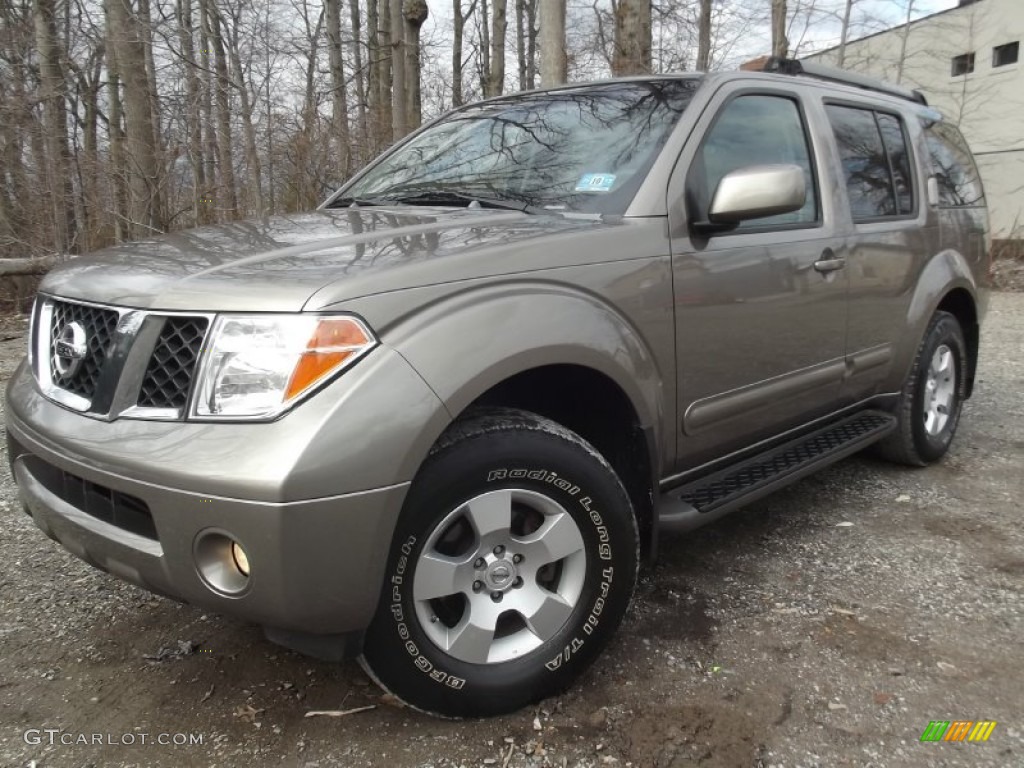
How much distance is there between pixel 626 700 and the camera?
2.24 m

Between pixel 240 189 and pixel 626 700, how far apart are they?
1020cm

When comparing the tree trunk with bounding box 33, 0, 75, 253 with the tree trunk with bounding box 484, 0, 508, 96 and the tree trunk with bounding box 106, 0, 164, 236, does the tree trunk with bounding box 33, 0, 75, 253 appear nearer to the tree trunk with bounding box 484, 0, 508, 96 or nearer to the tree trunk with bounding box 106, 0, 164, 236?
the tree trunk with bounding box 106, 0, 164, 236

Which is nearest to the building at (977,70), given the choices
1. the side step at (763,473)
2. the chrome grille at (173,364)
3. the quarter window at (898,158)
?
the quarter window at (898,158)

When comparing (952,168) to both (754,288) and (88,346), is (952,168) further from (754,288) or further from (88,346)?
(88,346)

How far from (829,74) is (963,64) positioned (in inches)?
908

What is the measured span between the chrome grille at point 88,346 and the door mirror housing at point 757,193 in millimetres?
1804

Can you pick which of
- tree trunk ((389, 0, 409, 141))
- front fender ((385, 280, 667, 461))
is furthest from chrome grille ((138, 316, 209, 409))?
tree trunk ((389, 0, 409, 141))

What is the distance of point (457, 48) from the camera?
22.9 metres

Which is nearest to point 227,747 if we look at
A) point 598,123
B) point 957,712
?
point 957,712

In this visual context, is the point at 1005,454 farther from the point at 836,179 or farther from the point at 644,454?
the point at 644,454

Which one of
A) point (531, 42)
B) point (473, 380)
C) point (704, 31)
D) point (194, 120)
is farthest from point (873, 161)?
point (531, 42)

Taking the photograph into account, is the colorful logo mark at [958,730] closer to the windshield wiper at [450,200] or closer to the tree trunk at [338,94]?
the windshield wiper at [450,200]

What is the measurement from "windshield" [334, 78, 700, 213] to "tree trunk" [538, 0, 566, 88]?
5.83 m

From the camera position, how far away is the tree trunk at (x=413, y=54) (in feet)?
48.1
